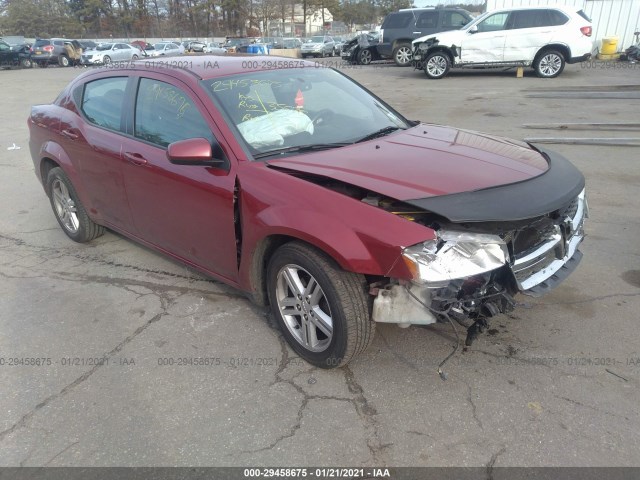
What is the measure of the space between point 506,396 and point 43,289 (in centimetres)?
362

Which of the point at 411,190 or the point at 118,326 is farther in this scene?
the point at 118,326

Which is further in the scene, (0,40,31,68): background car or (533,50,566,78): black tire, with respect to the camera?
(0,40,31,68): background car

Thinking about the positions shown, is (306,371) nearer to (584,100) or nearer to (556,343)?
(556,343)

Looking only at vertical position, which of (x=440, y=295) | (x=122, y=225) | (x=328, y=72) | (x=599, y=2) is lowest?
(x=122, y=225)

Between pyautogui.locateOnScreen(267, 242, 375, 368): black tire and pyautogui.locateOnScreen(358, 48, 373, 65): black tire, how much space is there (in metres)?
22.4

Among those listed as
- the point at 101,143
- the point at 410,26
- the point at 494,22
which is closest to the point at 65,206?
the point at 101,143

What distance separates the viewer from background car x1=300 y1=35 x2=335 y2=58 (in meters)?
35.6

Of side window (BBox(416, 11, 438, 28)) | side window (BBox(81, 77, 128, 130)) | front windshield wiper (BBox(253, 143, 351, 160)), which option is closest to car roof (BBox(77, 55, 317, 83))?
side window (BBox(81, 77, 128, 130))

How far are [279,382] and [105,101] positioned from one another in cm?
286

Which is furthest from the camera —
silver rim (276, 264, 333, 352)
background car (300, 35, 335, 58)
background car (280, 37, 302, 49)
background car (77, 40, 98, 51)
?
background car (280, 37, 302, 49)

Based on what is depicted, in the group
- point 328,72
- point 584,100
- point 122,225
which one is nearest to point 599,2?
point 584,100

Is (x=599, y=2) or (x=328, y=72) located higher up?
(x=599, y=2)

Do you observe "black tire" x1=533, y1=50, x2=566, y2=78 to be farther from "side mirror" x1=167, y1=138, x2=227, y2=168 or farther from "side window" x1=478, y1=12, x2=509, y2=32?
"side mirror" x1=167, y1=138, x2=227, y2=168

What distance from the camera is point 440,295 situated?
8.08 ft
